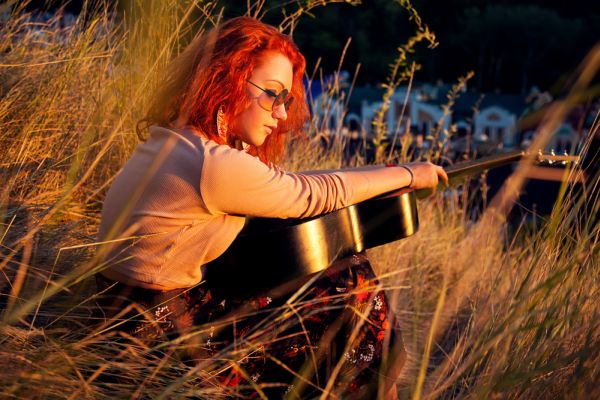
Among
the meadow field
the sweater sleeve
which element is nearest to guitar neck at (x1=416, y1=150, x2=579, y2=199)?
the meadow field

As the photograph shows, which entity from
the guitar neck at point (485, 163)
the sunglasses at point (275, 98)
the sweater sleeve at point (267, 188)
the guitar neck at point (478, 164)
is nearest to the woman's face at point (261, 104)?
the sunglasses at point (275, 98)

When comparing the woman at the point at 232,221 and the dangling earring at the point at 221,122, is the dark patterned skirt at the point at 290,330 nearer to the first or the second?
the woman at the point at 232,221

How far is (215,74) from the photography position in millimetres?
2012

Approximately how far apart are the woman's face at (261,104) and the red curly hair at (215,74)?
0.05 ft

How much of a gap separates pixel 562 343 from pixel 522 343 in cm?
8

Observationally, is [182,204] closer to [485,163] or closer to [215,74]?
[215,74]

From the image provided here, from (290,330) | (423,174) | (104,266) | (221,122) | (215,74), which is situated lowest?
(290,330)

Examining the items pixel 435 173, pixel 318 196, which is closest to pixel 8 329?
pixel 318 196

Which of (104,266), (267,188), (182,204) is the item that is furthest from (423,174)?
(104,266)

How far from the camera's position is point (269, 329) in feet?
5.91

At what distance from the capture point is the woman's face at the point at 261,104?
204cm

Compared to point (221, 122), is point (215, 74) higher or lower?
higher

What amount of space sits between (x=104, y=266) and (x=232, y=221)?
0.32 m

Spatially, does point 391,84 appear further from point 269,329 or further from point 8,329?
point 8,329
